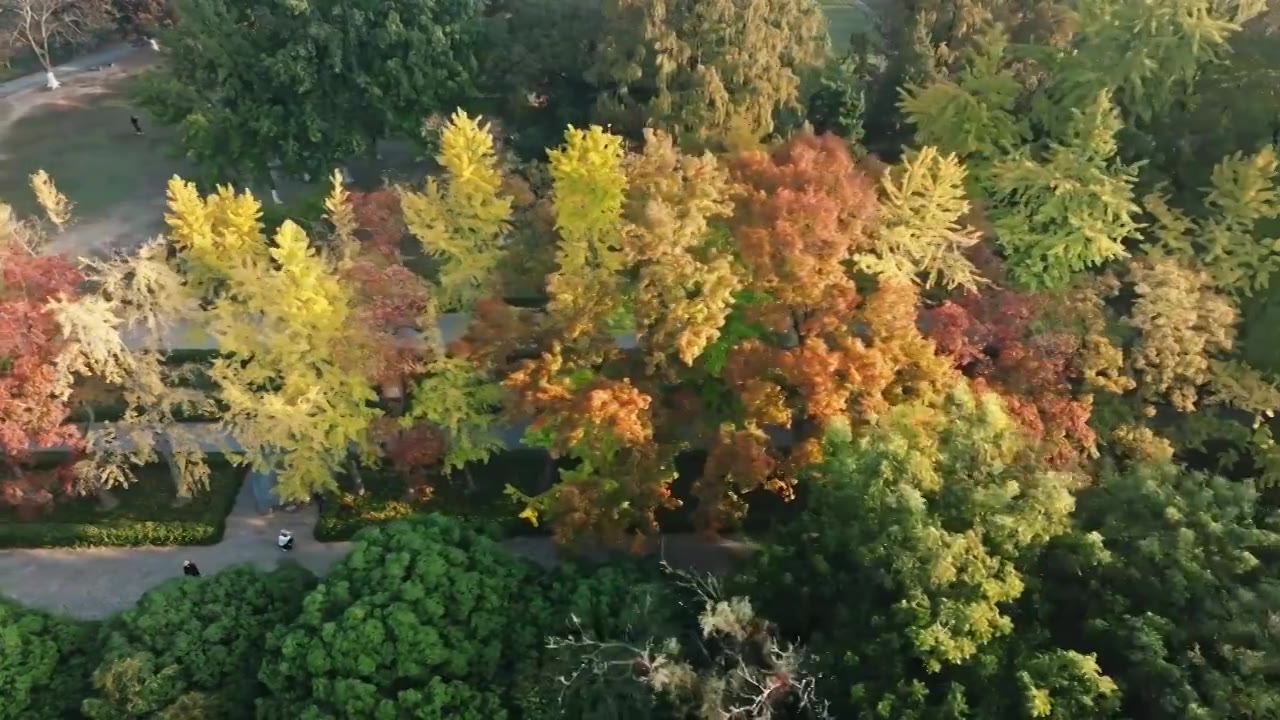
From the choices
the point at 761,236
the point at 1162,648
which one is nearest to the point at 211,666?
the point at 761,236

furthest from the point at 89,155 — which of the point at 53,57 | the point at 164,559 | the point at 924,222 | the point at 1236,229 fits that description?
the point at 1236,229

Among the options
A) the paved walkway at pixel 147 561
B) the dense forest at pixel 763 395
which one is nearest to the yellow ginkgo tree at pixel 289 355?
the dense forest at pixel 763 395

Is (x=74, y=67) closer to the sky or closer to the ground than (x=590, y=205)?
closer to the ground

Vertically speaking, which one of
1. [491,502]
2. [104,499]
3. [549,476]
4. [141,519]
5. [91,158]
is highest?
[91,158]

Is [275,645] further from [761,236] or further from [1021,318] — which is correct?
[1021,318]

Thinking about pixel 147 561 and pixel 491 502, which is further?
pixel 491 502

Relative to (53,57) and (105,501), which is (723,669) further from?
(53,57)

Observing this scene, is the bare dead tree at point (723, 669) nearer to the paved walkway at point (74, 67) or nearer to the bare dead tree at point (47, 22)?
the bare dead tree at point (47, 22)
